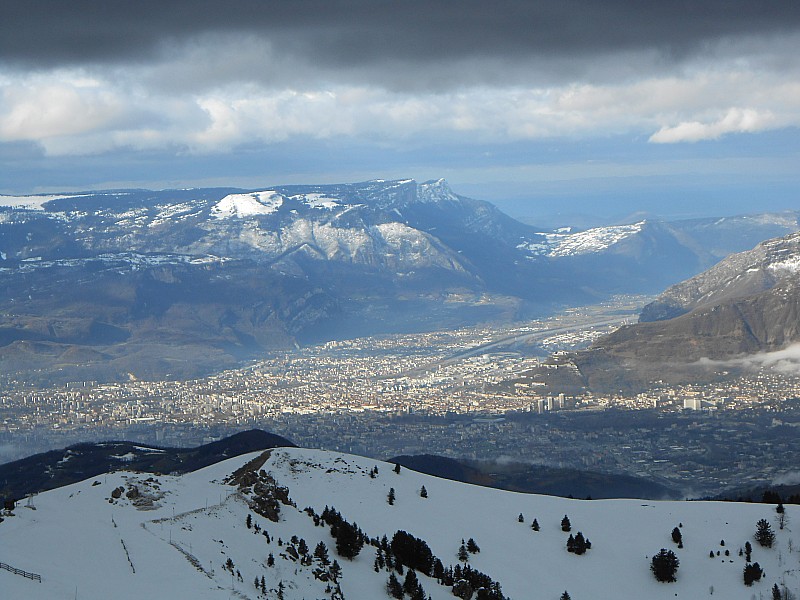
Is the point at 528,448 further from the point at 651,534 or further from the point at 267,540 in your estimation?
the point at 267,540

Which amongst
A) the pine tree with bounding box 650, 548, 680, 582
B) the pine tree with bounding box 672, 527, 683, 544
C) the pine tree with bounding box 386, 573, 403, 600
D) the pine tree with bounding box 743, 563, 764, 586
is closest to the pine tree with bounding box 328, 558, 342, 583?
the pine tree with bounding box 386, 573, 403, 600

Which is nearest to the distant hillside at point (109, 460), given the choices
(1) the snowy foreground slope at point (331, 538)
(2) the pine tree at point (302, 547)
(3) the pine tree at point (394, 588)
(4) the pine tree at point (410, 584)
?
(1) the snowy foreground slope at point (331, 538)

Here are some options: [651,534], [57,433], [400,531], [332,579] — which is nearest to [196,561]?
[332,579]

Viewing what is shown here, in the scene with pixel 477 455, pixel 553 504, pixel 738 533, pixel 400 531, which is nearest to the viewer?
pixel 400 531

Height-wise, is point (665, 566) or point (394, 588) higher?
point (394, 588)

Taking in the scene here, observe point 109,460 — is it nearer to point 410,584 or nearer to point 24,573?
point 410,584

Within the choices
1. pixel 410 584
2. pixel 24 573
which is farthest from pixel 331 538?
pixel 24 573

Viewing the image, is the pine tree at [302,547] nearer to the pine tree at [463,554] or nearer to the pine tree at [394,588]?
the pine tree at [394,588]
